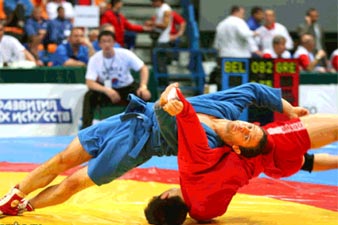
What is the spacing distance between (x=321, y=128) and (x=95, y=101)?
5888 mm

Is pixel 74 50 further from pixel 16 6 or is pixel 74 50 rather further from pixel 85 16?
pixel 16 6

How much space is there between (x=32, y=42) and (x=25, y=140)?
2741mm

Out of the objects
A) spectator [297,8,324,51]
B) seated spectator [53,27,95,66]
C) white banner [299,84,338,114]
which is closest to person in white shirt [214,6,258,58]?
white banner [299,84,338,114]

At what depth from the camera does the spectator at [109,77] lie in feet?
34.8

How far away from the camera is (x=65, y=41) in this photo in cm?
1273

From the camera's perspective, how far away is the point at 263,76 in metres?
11.3

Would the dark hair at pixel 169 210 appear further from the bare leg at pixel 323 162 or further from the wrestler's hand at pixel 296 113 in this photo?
the bare leg at pixel 323 162

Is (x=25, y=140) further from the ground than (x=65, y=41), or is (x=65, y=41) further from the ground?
(x=65, y=41)

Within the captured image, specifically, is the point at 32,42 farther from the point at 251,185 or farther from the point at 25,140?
the point at 251,185

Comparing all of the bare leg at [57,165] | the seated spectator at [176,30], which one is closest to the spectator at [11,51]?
the seated spectator at [176,30]

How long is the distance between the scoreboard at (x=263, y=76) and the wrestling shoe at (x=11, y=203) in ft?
19.4

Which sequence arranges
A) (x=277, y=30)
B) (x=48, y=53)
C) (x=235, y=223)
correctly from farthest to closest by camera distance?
1. (x=277, y=30)
2. (x=48, y=53)
3. (x=235, y=223)

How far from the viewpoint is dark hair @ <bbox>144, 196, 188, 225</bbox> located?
515 centimetres

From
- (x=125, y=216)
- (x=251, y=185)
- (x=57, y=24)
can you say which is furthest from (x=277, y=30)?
(x=125, y=216)
